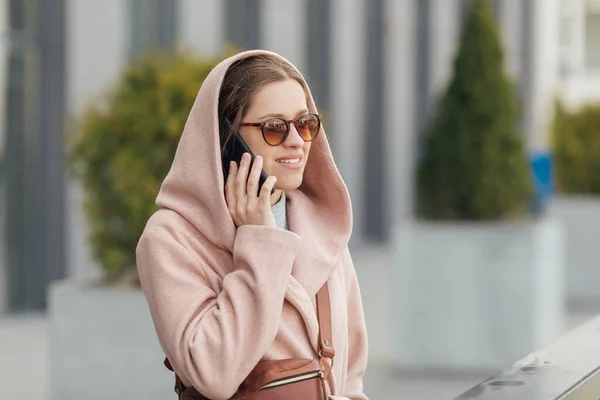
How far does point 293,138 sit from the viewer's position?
255 centimetres

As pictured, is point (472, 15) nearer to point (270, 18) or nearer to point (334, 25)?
point (270, 18)

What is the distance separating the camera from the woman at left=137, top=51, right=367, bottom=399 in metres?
2.43

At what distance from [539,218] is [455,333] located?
1.09 m

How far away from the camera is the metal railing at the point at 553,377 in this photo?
7.66ft

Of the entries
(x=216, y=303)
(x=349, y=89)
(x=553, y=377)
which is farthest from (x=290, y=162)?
(x=349, y=89)

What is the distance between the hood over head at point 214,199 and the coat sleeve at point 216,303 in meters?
0.05

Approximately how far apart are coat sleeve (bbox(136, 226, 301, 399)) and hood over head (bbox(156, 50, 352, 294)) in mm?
55

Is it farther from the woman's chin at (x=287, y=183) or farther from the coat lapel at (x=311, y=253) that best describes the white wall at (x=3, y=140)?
the woman's chin at (x=287, y=183)

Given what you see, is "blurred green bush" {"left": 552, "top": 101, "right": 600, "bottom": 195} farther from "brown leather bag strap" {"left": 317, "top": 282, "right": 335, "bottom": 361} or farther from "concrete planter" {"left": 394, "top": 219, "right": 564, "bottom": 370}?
"brown leather bag strap" {"left": 317, "top": 282, "right": 335, "bottom": 361}

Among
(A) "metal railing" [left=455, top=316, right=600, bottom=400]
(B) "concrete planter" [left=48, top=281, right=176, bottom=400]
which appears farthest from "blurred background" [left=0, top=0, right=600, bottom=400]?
(A) "metal railing" [left=455, top=316, right=600, bottom=400]

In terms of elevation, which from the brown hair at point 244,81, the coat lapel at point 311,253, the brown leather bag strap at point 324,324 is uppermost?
the brown hair at point 244,81

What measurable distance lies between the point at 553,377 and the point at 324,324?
477 millimetres

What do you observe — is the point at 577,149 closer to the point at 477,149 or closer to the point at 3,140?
the point at 477,149

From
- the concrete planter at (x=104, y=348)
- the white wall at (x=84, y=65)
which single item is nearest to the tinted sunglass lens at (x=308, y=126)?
the concrete planter at (x=104, y=348)
